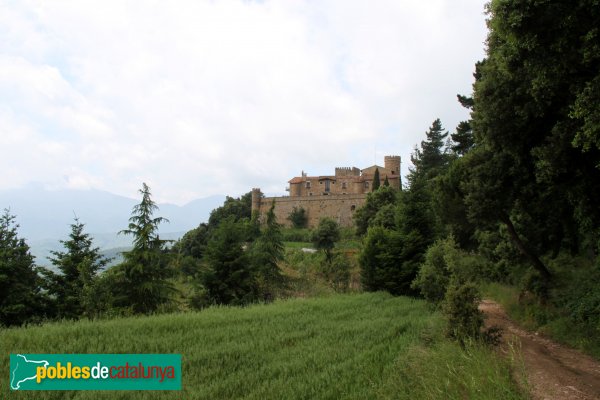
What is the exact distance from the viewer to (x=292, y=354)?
8164 millimetres

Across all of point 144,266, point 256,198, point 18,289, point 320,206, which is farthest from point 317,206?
point 18,289

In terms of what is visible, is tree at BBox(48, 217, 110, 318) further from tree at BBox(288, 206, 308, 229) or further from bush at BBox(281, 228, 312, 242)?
tree at BBox(288, 206, 308, 229)

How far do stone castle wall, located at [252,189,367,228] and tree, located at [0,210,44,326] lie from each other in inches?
1519

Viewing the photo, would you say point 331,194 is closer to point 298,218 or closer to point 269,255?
point 298,218

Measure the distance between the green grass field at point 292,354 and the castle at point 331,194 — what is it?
46308 millimetres

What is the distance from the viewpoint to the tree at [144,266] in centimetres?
1791

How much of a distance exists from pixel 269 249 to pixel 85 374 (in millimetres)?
22001

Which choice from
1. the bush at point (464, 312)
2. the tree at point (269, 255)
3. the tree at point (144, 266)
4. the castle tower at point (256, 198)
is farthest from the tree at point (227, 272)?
the castle tower at point (256, 198)

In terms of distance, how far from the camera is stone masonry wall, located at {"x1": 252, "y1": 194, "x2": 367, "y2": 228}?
59531mm

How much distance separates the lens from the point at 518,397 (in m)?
5.23

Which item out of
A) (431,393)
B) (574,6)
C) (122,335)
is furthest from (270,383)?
(574,6)

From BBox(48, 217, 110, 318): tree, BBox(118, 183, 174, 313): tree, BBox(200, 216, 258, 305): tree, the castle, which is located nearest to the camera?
BBox(118, 183, 174, 313): tree

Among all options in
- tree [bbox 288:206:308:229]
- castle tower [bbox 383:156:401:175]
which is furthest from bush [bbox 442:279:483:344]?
castle tower [bbox 383:156:401:175]

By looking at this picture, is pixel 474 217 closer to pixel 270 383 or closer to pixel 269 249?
pixel 270 383
